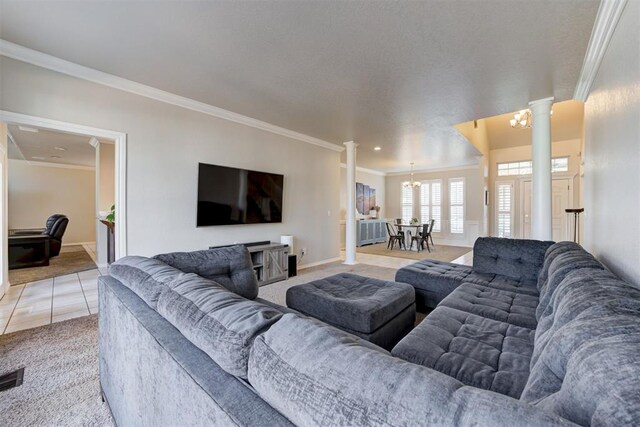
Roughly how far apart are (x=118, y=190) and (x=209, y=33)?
1.97 m

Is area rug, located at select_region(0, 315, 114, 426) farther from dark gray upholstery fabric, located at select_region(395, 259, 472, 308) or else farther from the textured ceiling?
the textured ceiling

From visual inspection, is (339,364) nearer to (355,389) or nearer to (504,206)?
(355,389)

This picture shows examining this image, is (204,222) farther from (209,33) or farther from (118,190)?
(209,33)

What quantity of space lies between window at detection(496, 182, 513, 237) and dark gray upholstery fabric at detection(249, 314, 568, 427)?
9.13 metres

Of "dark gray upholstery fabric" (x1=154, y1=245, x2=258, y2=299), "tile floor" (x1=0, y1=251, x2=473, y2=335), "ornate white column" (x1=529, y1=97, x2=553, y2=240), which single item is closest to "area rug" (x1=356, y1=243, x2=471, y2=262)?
"ornate white column" (x1=529, y1=97, x2=553, y2=240)

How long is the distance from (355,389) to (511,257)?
121 inches

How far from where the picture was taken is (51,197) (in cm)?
783

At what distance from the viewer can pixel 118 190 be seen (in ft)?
10.0

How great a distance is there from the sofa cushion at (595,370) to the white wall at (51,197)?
10.8 m

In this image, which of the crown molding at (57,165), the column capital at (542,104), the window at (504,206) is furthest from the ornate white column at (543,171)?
the crown molding at (57,165)

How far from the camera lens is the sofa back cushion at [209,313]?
0.72 metres

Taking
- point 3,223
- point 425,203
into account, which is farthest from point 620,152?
point 425,203

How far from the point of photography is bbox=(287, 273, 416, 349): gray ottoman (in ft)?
6.46

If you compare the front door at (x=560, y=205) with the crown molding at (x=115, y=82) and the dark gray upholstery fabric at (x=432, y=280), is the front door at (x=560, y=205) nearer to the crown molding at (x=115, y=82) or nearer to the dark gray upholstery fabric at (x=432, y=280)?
the dark gray upholstery fabric at (x=432, y=280)
